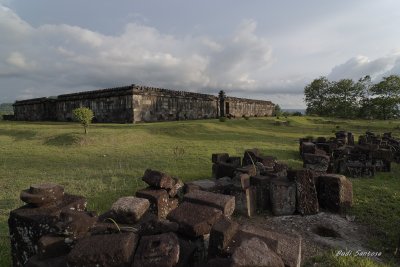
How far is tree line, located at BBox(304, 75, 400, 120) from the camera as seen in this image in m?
44.1

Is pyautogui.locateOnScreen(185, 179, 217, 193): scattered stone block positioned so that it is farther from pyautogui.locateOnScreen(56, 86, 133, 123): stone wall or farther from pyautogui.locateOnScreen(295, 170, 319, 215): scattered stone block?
pyautogui.locateOnScreen(56, 86, 133, 123): stone wall

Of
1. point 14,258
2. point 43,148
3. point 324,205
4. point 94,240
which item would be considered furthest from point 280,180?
point 43,148

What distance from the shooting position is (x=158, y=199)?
4.19 m

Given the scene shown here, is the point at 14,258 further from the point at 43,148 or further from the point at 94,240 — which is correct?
the point at 43,148

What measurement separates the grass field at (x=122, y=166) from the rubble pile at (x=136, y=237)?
2.54 ft

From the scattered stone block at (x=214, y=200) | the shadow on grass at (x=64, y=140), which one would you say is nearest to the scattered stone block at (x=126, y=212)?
the scattered stone block at (x=214, y=200)

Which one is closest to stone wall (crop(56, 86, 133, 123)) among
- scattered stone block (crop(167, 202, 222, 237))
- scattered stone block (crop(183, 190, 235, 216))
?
scattered stone block (crop(183, 190, 235, 216))

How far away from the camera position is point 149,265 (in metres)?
2.36

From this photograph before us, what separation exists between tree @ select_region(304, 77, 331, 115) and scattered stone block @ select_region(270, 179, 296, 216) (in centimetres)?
4892

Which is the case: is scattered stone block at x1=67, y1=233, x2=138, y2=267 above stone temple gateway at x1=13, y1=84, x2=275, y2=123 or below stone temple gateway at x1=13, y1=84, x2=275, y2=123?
below

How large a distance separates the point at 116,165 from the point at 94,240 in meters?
6.15

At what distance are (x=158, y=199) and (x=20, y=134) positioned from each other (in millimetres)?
13556

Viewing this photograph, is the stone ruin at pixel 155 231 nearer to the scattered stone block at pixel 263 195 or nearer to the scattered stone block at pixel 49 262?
the scattered stone block at pixel 49 262

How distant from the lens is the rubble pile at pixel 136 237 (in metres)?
2.42
